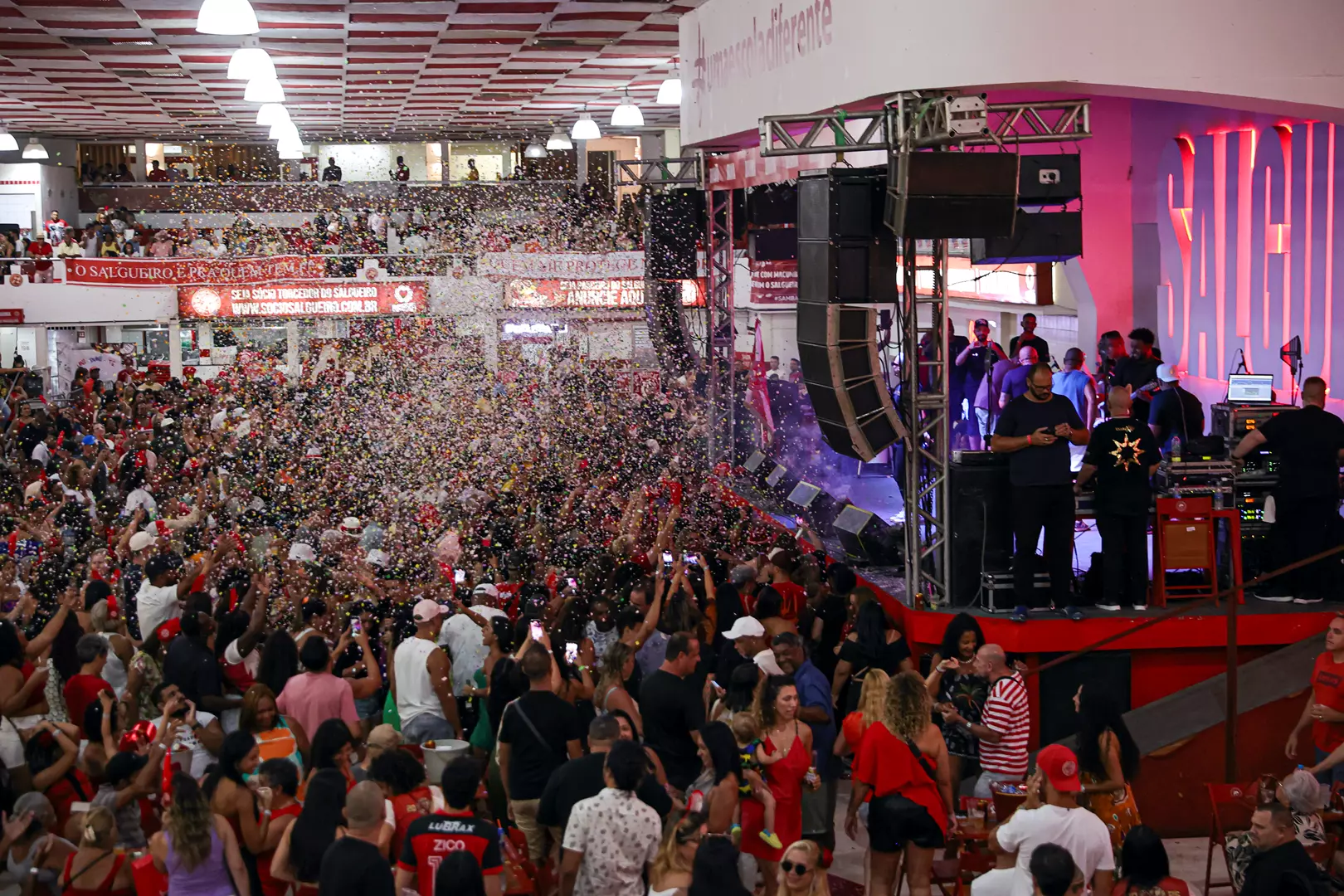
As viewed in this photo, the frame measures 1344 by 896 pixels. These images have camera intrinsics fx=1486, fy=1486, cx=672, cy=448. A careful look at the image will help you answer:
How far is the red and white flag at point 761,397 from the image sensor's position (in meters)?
15.3

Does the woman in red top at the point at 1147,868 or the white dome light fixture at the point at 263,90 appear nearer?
the woman in red top at the point at 1147,868

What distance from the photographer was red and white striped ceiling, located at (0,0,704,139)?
14.6 meters

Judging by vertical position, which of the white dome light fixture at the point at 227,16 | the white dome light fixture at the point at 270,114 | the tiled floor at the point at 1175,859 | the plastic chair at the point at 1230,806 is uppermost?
the white dome light fixture at the point at 270,114

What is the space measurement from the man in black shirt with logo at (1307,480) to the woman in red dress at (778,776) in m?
4.09

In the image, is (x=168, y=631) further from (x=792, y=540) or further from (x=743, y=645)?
(x=792, y=540)

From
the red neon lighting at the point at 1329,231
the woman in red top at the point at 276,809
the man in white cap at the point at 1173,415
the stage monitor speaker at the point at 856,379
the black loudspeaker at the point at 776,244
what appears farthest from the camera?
the black loudspeaker at the point at 776,244

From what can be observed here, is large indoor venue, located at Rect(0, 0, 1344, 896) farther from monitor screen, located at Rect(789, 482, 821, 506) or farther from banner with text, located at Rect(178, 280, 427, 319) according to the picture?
banner with text, located at Rect(178, 280, 427, 319)

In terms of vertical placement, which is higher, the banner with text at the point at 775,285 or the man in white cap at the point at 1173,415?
the banner with text at the point at 775,285

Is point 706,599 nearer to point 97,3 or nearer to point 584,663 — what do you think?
point 584,663

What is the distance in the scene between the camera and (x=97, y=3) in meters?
13.9

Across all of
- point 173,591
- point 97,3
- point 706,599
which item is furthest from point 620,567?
point 97,3

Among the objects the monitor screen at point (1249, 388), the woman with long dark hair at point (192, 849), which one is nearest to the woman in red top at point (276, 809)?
the woman with long dark hair at point (192, 849)

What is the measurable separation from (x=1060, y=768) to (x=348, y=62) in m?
15.5

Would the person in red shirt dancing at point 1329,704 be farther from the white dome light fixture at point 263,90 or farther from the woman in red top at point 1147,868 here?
the white dome light fixture at point 263,90
